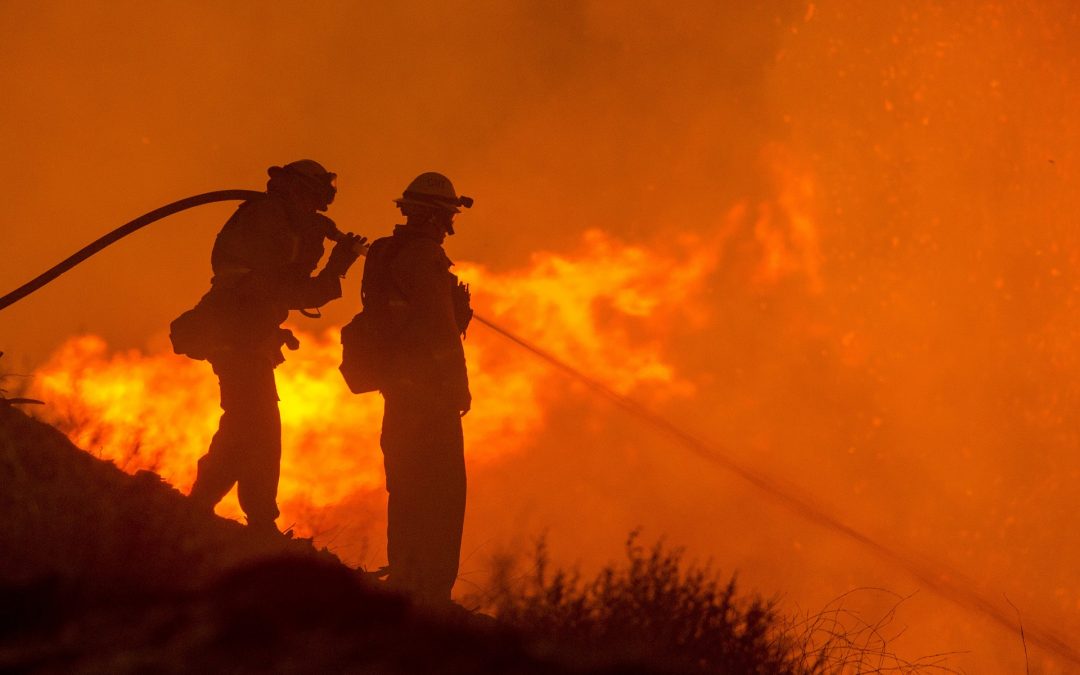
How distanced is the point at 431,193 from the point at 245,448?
215cm

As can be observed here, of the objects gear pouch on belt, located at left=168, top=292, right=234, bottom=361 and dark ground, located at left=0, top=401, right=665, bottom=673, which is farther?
gear pouch on belt, located at left=168, top=292, right=234, bottom=361

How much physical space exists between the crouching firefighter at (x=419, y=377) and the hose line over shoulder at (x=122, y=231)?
4.22ft

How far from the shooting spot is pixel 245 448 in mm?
8578

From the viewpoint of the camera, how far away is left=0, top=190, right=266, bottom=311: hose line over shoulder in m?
8.73

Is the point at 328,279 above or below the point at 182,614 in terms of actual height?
above

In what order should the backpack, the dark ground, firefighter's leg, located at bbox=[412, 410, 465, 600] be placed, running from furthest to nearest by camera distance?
the backpack
firefighter's leg, located at bbox=[412, 410, 465, 600]
the dark ground

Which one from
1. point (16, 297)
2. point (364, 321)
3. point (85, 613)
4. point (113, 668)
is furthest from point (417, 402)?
point (113, 668)

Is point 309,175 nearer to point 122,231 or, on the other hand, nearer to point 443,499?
point 122,231

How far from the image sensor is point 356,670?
3385mm

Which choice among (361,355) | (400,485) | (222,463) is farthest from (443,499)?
(222,463)

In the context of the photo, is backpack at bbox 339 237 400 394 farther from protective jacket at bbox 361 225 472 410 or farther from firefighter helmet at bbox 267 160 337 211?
firefighter helmet at bbox 267 160 337 211

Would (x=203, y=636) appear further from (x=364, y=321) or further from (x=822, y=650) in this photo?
(x=364, y=321)

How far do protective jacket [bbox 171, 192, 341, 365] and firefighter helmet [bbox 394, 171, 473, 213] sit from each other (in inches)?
33.7

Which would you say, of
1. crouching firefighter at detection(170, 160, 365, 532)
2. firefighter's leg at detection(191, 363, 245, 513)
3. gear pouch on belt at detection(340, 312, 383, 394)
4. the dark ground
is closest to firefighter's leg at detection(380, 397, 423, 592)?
gear pouch on belt at detection(340, 312, 383, 394)
